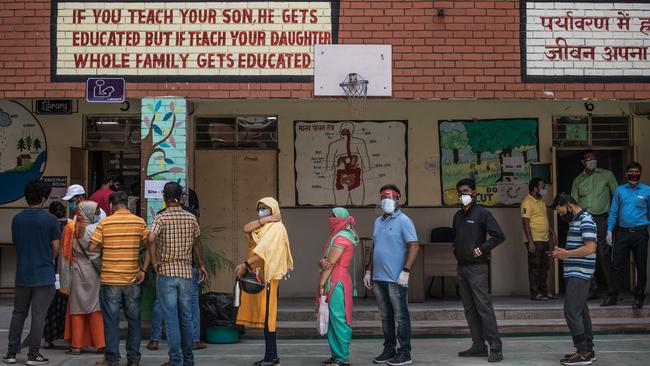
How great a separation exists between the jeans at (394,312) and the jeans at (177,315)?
7.19 ft

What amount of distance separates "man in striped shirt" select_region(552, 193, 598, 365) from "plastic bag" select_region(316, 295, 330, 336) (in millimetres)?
2630

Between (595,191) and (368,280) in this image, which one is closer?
(368,280)

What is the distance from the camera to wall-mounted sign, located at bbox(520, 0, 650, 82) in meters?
11.4

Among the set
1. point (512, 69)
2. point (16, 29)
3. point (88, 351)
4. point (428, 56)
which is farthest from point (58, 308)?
point (512, 69)

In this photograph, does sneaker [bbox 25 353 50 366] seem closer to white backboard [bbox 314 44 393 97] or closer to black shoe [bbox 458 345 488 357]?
black shoe [bbox 458 345 488 357]

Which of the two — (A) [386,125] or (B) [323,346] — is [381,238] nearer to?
(B) [323,346]

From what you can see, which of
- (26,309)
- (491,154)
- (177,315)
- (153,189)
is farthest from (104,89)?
(491,154)

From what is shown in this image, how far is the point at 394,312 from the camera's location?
30.6 ft

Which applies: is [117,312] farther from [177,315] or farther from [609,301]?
[609,301]

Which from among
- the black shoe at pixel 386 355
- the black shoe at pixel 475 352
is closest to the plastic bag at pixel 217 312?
the black shoe at pixel 386 355

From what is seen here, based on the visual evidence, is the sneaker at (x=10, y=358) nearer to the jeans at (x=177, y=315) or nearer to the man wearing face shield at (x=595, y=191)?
the jeans at (x=177, y=315)

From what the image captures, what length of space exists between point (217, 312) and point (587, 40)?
20.6 ft

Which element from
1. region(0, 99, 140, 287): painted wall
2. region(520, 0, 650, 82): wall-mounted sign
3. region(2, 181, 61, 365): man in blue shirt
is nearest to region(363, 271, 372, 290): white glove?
region(2, 181, 61, 365): man in blue shirt

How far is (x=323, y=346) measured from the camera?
34.7 feet
